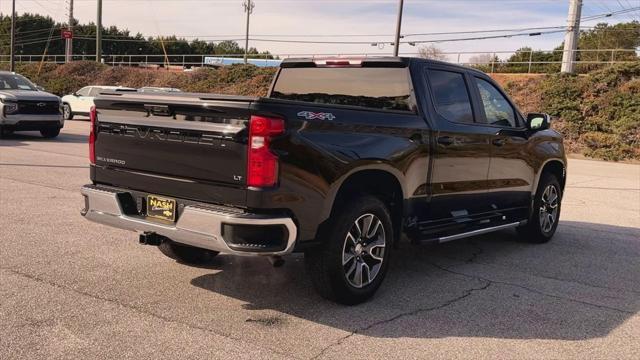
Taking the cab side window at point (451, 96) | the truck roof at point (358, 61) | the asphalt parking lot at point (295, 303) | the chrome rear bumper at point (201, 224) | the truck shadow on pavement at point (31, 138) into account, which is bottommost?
the truck shadow on pavement at point (31, 138)

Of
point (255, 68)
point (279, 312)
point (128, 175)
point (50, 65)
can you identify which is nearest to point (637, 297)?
point (279, 312)

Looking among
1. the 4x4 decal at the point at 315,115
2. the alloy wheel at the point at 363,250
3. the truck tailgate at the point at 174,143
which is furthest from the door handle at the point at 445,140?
the truck tailgate at the point at 174,143

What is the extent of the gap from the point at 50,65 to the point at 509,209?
177 feet

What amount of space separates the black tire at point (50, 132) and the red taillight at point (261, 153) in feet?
50.0

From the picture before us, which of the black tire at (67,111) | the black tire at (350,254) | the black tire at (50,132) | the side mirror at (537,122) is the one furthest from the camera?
the black tire at (67,111)

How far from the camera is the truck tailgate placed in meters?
4.19

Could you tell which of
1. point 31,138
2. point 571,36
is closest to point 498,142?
point 31,138

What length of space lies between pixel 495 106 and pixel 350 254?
2.90m

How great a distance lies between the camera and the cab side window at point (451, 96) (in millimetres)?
5805

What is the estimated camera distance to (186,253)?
5.77m

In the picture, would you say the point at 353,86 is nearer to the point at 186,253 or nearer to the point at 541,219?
the point at 186,253

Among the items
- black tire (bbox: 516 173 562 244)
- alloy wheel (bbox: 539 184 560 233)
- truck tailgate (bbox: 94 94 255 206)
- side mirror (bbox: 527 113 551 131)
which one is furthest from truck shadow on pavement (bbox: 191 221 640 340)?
side mirror (bbox: 527 113 551 131)

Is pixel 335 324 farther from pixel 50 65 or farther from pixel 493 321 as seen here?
pixel 50 65

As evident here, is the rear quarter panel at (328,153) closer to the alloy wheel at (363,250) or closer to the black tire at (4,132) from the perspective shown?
the alloy wheel at (363,250)
